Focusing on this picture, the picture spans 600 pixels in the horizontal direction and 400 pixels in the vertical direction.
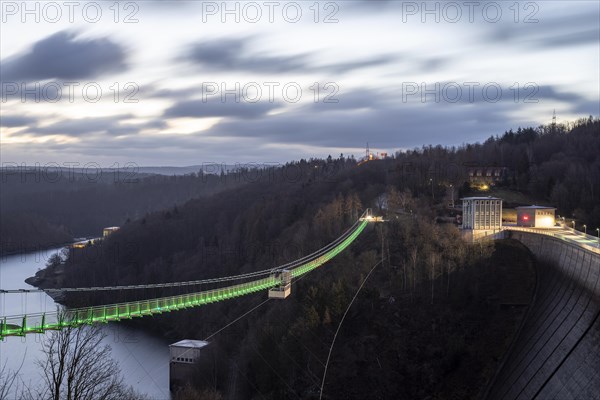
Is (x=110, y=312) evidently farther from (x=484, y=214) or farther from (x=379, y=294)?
(x=484, y=214)

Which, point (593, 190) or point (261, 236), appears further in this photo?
point (261, 236)

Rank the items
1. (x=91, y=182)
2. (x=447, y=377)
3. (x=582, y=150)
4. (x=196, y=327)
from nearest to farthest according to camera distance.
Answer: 1. (x=447, y=377)
2. (x=196, y=327)
3. (x=582, y=150)
4. (x=91, y=182)

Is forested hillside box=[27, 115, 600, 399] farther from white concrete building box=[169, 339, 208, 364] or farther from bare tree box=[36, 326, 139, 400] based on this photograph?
bare tree box=[36, 326, 139, 400]

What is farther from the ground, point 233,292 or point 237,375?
point 233,292

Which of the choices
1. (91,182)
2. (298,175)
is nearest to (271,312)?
(298,175)

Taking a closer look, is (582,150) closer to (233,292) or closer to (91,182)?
(233,292)

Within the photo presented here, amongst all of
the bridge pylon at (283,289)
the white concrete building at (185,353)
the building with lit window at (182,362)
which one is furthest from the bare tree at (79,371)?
the white concrete building at (185,353)

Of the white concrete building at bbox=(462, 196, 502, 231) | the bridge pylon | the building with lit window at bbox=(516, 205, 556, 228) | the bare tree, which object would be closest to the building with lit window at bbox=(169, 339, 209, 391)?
the bridge pylon
